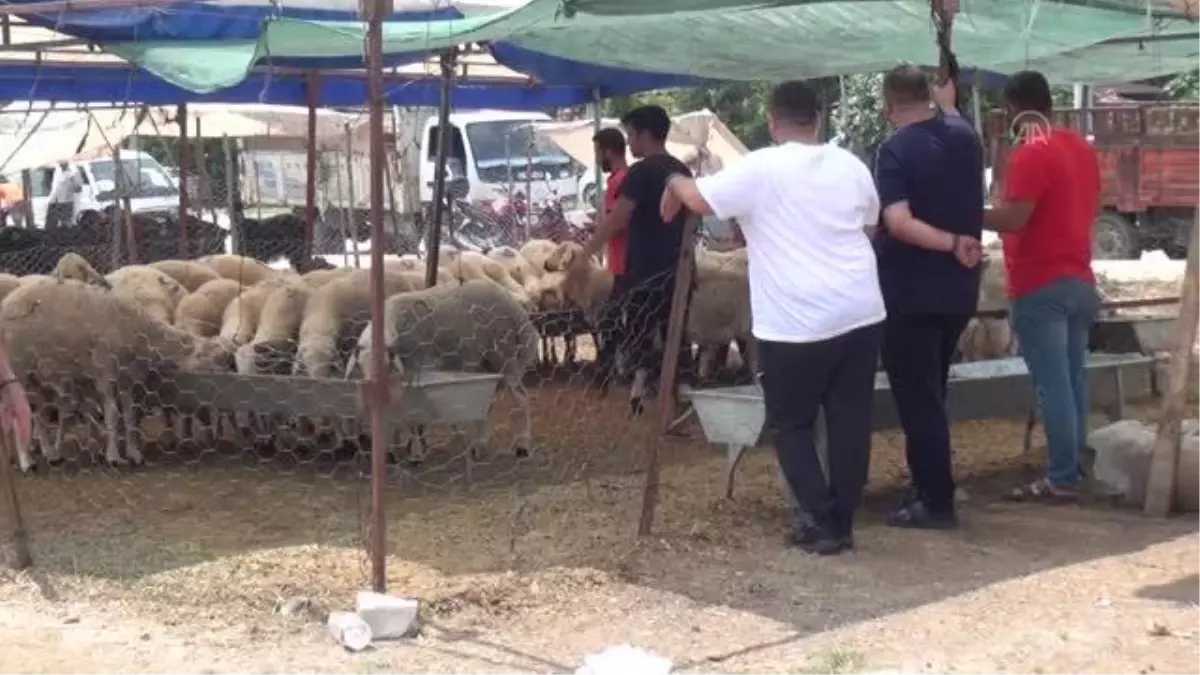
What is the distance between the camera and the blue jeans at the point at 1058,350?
7.45 meters

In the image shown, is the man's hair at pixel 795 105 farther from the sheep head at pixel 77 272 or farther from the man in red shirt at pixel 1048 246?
the sheep head at pixel 77 272

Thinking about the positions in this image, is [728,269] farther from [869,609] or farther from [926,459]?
[869,609]

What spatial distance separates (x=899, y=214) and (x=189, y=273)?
6.25 m

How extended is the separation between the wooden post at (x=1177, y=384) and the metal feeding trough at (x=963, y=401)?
2.99 feet

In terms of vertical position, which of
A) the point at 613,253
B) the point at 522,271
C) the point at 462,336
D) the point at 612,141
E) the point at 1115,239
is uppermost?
the point at 612,141

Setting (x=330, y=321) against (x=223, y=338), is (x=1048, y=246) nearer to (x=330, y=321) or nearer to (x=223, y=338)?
(x=330, y=321)

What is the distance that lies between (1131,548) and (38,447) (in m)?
5.58

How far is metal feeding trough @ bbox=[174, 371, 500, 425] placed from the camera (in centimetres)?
798

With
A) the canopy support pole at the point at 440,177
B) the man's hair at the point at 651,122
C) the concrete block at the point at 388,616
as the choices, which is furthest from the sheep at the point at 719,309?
the concrete block at the point at 388,616

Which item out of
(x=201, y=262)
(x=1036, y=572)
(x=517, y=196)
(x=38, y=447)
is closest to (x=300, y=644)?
Answer: (x=1036, y=572)

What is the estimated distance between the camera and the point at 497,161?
2680 cm

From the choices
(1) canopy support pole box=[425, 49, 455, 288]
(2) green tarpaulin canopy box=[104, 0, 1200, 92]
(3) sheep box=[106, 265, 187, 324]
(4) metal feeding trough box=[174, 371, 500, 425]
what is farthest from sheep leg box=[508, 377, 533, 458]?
(3) sheep box=[106, 265, 187, 324]

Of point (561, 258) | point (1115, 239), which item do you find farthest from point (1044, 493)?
point (1115, 239)

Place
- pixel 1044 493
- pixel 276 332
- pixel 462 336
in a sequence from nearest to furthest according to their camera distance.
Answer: pixel 1044 493
pixel 462 336
pixel 276 332
